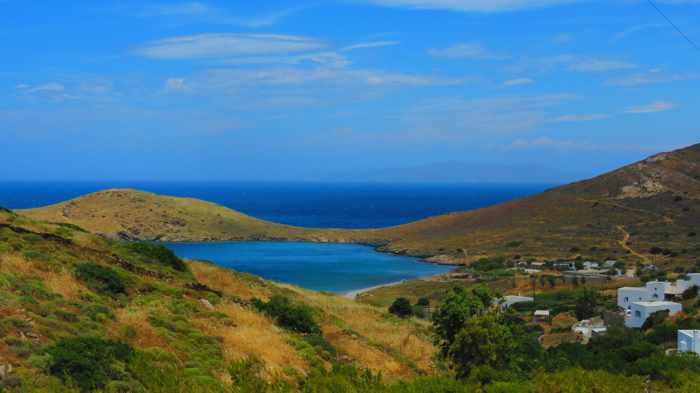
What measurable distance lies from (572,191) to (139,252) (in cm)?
12764

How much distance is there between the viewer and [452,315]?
25.6 m

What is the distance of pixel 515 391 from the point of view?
15.3 metres

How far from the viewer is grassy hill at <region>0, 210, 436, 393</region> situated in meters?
12.6

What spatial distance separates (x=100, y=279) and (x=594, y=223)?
11179 cm

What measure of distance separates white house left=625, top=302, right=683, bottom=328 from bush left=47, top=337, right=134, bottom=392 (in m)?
43.0

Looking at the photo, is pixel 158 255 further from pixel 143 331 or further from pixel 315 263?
pixel 315 263

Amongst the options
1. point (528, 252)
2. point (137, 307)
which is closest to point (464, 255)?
point (528, 252)

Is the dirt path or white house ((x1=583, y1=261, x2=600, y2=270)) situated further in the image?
the dirt path

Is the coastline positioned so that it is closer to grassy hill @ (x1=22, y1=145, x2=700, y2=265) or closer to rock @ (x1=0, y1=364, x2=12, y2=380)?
grassy hill @ (x1=22, y1=145, x2=700, y2=265)

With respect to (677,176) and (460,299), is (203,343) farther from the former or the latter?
(677,176)

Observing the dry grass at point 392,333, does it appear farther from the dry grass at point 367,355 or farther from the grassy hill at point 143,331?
the dry grass at point 367,355

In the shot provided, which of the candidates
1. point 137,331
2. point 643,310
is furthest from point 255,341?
point 643,310

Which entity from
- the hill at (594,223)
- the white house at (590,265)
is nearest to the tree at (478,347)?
the white house at (590,265)

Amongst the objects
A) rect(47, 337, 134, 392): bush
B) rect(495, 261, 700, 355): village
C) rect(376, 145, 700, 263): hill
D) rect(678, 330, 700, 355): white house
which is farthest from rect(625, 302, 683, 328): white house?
rect(47, 337, 134, 392): bush
